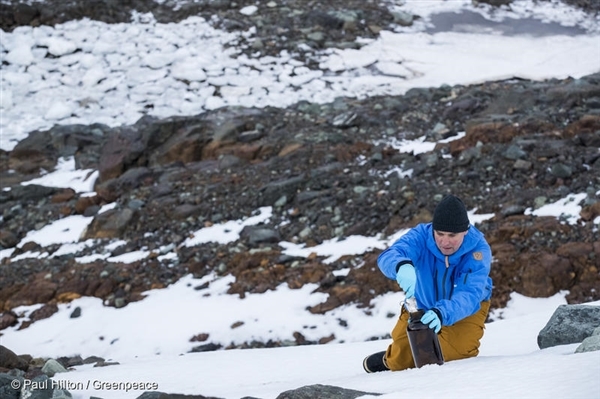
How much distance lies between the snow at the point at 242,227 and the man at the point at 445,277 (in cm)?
22

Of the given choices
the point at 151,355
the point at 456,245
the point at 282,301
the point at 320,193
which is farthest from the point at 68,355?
the point at 456,245

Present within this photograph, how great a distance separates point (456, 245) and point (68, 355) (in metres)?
4.45

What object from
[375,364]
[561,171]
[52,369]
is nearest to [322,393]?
[375,364]

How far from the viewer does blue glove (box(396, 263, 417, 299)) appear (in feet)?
12.5

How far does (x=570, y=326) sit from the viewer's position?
426 centimetres

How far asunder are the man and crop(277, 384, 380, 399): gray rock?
0.57 m

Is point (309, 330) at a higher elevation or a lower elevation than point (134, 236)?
lower

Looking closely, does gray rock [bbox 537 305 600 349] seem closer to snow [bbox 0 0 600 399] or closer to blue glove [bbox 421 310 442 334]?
snow [bbox 0 0 600 399]

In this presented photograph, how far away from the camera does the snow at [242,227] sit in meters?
4.36

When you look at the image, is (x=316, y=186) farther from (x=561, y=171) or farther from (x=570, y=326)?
(x=570, y=326)

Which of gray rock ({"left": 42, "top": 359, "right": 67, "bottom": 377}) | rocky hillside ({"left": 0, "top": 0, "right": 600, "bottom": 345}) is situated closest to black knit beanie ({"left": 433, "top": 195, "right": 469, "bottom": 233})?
rocky hillside ({"left": 0, "top": 0, "right": 600, "bottom": 345})

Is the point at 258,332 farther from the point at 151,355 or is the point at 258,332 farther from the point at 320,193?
the point at 320,193

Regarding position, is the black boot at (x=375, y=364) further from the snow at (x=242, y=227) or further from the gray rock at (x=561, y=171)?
the gray rock at (x=561, y=171)

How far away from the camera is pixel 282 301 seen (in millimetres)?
6961
